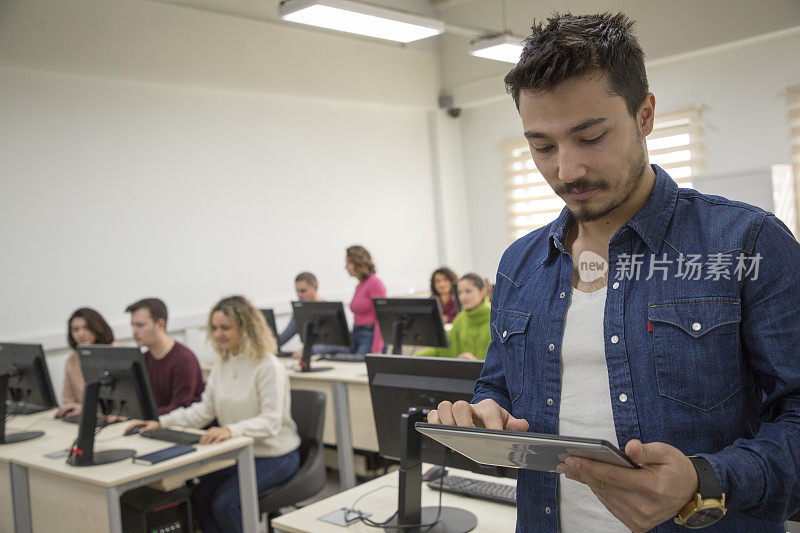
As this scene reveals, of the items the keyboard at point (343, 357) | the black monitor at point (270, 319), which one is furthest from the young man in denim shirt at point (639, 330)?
the black monitor at point (270, 319)

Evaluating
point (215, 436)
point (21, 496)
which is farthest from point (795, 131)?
point (21, 496)

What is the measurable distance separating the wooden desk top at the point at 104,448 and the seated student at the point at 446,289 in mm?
2844

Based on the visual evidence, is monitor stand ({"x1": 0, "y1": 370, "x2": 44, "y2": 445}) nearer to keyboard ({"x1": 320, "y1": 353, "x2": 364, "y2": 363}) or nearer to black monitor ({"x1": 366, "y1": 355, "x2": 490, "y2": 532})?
keyboard ({"x1": 320, "y1": 353, "x2": 364, "y2": 363})

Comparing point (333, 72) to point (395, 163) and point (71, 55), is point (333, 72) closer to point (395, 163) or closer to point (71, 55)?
point (395, 163)

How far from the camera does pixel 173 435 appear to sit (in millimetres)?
3223

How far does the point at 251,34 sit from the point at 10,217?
2.65m

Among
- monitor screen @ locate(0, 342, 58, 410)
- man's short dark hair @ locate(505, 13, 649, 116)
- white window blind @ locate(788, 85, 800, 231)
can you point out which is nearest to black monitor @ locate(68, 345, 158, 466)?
monitor screen @ locate(0, 342, 58, 410)

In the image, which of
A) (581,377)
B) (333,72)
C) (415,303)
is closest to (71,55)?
(333,72)

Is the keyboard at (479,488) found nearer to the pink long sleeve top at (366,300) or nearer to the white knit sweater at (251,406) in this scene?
the white knit sweater at (251,406)

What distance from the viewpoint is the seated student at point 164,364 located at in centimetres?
392

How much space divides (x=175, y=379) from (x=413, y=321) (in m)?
Result: 1.46

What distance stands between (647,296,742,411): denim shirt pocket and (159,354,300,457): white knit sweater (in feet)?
8.41

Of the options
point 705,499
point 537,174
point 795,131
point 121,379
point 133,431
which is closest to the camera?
point 705,499

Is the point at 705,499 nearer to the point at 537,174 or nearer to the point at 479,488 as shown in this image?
the point at 479,488
